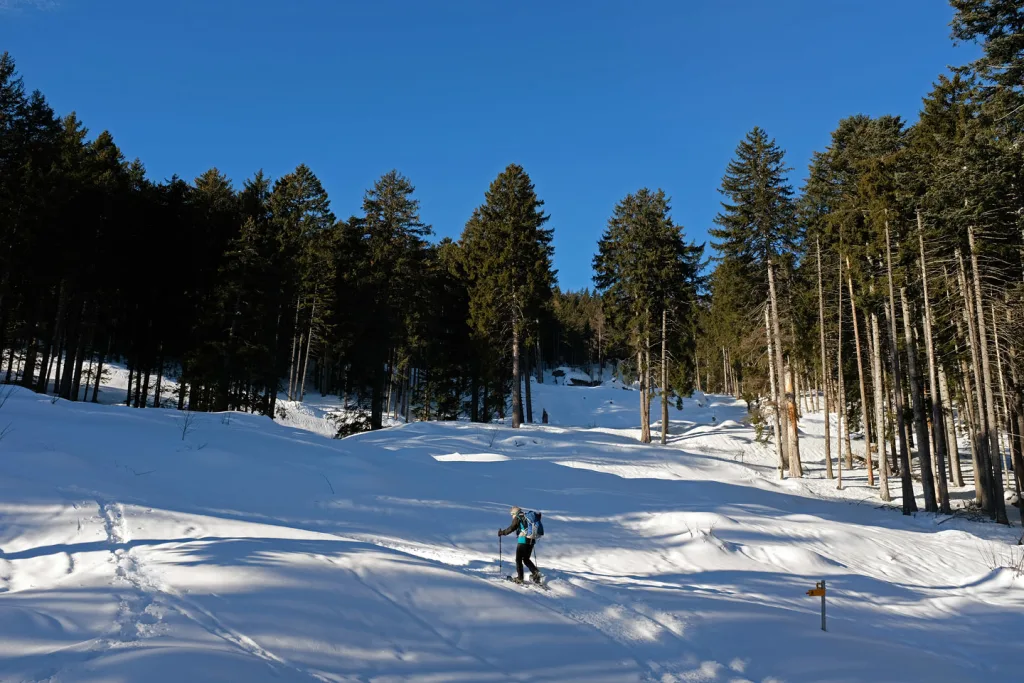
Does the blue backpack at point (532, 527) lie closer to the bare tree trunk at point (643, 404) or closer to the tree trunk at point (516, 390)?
the tree trunk at point (516, 390)

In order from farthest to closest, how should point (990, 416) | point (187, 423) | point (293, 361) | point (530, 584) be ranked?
point (293, 361)
point (990, 416)
point (187, 423)
point (530, 584)

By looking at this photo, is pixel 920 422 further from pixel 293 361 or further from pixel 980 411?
pixel 293 361

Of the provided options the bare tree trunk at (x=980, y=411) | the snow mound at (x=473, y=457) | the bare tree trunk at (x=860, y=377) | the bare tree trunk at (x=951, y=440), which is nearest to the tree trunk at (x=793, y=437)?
the bare tree trunk at (x=860, y=377)

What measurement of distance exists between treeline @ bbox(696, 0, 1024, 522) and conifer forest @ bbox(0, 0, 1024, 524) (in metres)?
0.11

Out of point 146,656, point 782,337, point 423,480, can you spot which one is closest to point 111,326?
point 423,480

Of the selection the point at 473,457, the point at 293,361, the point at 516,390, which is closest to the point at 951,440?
the point at 516,390

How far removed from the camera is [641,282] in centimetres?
3647

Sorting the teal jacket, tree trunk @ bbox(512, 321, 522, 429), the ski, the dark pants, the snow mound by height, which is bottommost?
the ski

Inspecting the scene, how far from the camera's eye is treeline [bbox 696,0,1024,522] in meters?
20.6

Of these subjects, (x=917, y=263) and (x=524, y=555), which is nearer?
(x=524, y=555)

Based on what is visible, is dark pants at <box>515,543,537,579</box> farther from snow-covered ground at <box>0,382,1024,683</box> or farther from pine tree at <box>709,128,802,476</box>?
pine tree at <box>709,128,802,476</box>

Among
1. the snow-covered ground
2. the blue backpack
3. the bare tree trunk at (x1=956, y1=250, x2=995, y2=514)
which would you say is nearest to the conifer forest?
the bare tree trunk at (x1=956, y1=250, x2=995, y2=514)

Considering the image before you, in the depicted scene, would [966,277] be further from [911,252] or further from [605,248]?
[605,248]

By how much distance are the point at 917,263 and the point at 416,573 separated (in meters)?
23.4
